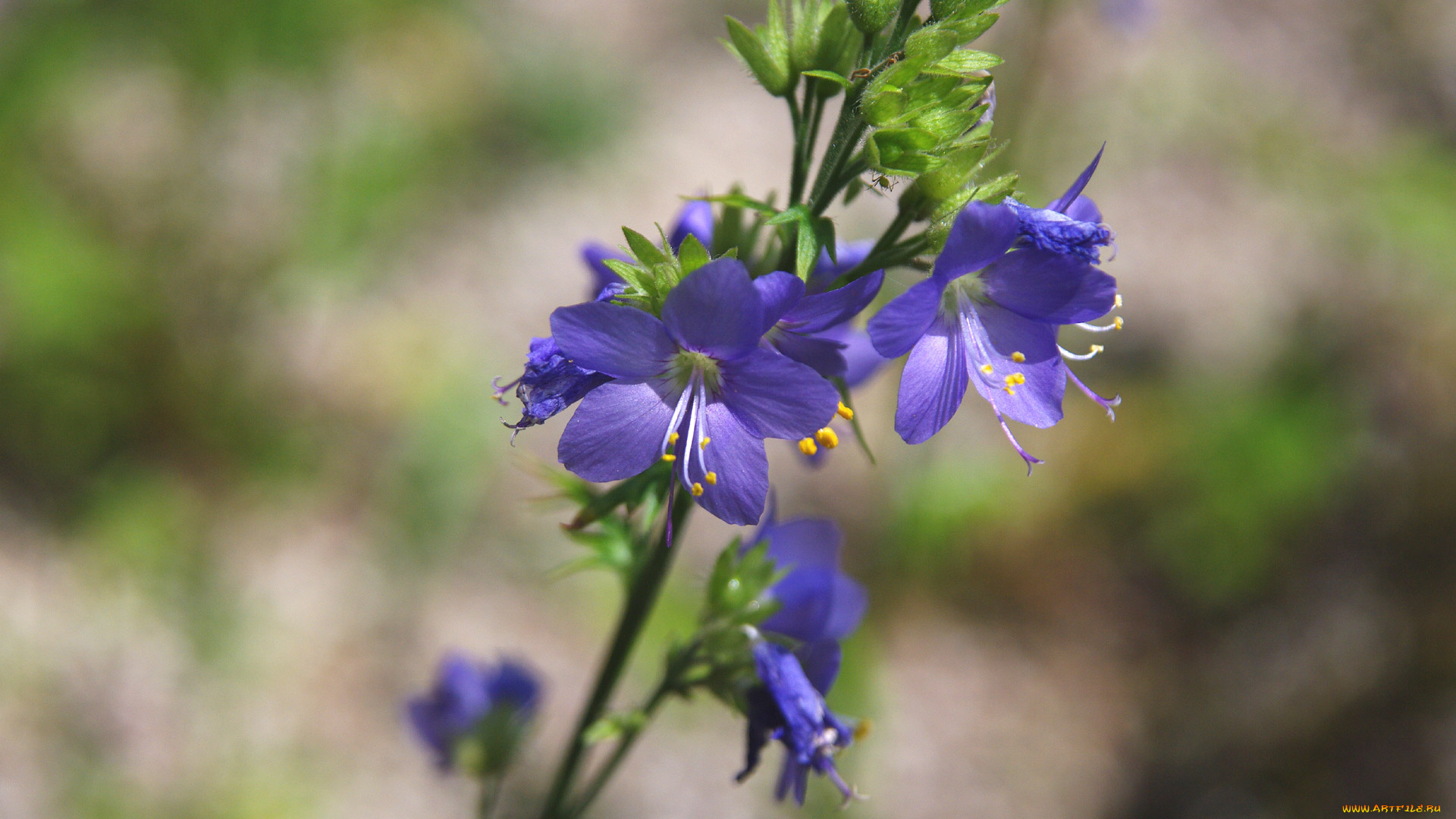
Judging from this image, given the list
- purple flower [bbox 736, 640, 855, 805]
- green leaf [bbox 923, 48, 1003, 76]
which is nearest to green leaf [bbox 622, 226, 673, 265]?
green leaf [bbox 923, 48, 1003, 76]

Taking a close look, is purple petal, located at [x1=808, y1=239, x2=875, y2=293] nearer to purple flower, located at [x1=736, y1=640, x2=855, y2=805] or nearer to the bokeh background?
purple flower, located at [x1=736, y1=640, x2=855, y2=805]

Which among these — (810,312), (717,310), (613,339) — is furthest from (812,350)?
(613,339)

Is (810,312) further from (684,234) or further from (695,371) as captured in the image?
(684,234)

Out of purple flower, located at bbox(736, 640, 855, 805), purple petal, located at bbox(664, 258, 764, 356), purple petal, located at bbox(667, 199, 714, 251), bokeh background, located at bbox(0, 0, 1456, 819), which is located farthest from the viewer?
bokeh background, located at bbox(0, 0, 1456, 819)

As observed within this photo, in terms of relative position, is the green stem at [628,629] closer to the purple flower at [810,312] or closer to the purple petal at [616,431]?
the purple petal at [616,431]

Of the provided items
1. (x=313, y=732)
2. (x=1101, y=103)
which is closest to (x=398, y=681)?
(x=313, y=732)
